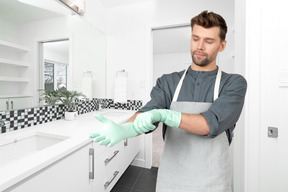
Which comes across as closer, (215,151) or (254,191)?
(215,151)

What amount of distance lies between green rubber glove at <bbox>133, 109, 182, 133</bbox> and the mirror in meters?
1.15

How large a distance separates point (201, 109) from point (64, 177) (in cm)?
85

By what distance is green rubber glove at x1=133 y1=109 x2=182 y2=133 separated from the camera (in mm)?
477

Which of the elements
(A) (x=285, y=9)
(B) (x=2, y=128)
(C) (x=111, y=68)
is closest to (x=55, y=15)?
(C) (x=111, y=68)

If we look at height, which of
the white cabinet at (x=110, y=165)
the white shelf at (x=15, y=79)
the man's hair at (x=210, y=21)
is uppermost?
the man's hair at (x=210, y=21)

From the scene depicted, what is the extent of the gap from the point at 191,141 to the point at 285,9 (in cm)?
111

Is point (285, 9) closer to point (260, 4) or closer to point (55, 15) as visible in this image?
point (260, 4)

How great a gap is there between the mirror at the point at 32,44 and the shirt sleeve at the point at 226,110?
54.3 inches

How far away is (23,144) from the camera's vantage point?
40.7 inches

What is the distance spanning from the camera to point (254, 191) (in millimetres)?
1039

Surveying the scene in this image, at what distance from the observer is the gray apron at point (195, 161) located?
0.66m

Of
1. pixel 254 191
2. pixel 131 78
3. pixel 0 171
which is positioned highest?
pixel 131 78

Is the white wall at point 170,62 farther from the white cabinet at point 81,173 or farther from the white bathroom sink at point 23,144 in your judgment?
the white bathroom sink at point 23,144

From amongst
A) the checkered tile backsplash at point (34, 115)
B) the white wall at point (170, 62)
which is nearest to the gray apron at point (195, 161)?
the checkered tile backsplash at point (34, 115)
